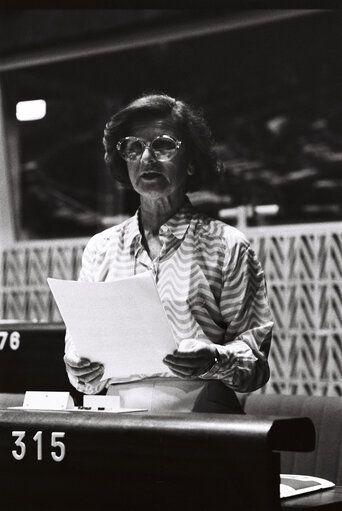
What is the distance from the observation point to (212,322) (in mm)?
2387

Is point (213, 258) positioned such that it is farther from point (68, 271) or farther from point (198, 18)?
point (198, 18)

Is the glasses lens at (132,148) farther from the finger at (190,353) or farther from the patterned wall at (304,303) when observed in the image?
the patterned wall at (304,303)

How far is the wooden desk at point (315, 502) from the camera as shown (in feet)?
6.32

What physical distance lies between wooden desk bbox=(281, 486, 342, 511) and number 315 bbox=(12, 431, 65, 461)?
482 millimetres

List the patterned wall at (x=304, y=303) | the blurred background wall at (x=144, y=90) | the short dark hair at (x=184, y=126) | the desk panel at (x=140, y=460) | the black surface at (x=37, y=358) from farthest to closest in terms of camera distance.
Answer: the blurred background wall at (x=144, y=90), the patterned wall at (x=304, y=303), the black surface at (x=37, y=358), the short dark hair at (x=184, y=126), the desk panel at (x=140, y=460)

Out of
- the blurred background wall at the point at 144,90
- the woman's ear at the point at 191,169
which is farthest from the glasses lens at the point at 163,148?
the blurred background wall at the point at 144,90

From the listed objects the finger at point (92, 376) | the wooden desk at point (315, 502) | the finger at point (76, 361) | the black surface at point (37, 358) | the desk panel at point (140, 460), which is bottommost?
the black surface at point (37, 358)

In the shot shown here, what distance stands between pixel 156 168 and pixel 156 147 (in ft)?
0.21

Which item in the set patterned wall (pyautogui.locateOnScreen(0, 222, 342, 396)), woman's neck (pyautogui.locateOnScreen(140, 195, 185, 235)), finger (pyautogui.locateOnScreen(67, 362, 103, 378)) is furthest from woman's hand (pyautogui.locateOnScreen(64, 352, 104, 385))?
patterned wall (pyautogui.locateOnScreen(0, 222, 342, 396))

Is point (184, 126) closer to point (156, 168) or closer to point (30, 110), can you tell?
point (156, 168)

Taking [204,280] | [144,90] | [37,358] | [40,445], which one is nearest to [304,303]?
[37,358]

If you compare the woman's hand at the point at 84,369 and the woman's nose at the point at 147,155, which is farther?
the woman's nose at the point at 147,155

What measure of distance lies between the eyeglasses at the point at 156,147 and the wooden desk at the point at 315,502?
93 cm

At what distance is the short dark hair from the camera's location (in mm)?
2537
